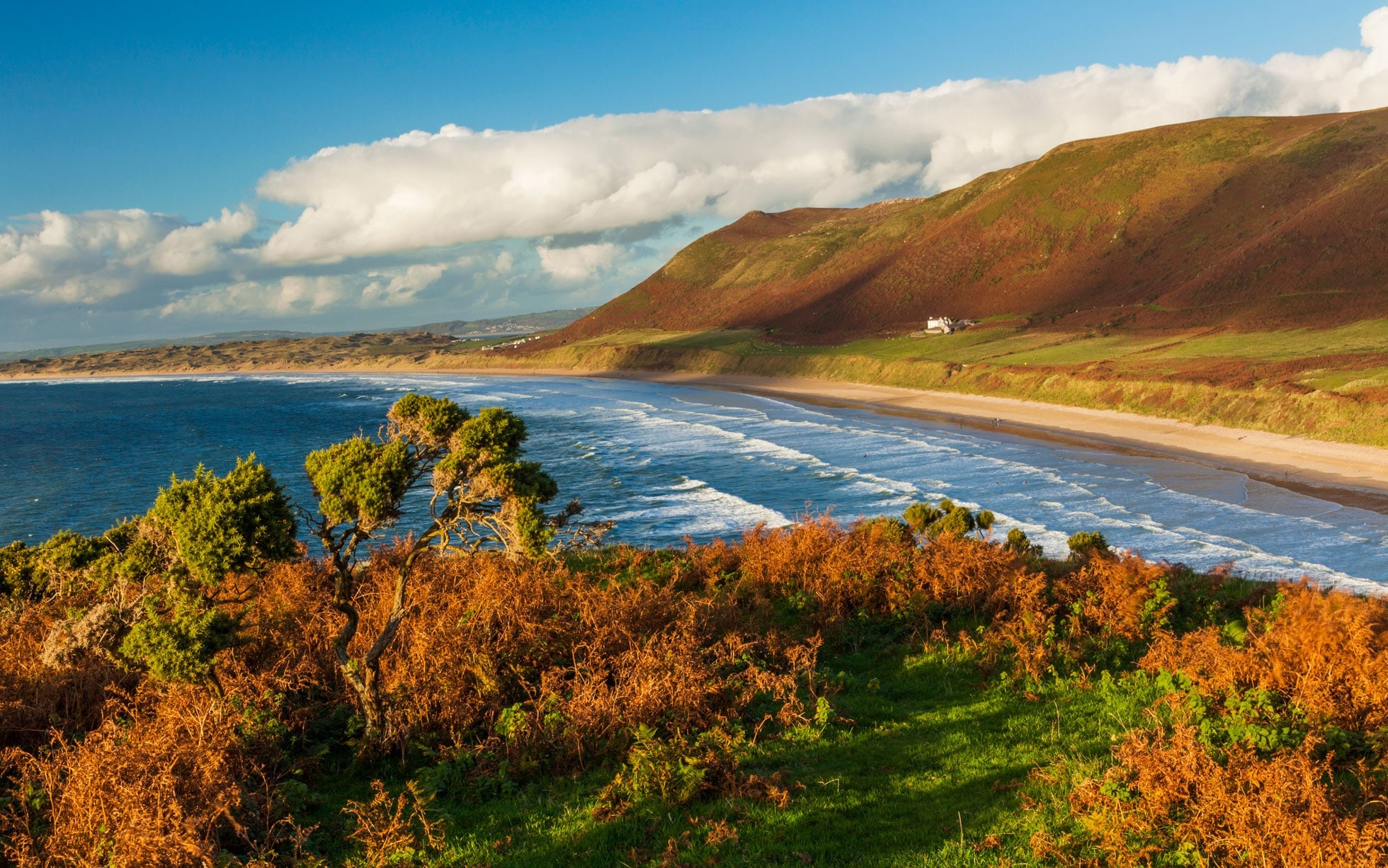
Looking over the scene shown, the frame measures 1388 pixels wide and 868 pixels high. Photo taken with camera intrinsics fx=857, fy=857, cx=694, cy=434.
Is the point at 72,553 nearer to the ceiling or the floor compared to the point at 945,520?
nearer to the ceiling

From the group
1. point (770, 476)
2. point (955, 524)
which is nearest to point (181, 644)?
point (955, 524)

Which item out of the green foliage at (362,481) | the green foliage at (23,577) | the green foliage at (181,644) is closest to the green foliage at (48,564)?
the green foliage at (23,577)

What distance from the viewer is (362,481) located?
996 cm

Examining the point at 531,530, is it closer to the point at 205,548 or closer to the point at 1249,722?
the point at 205,548

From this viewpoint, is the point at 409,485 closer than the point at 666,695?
No

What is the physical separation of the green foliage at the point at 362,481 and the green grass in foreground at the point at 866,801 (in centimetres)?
315

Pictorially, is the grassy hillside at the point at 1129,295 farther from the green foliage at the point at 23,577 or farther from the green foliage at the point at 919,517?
the green foliage at the point at 23,577

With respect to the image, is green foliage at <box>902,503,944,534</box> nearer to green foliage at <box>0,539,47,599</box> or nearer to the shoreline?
green foliage at <box>0,539,47,599</box>

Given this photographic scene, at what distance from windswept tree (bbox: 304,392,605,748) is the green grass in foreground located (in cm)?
152

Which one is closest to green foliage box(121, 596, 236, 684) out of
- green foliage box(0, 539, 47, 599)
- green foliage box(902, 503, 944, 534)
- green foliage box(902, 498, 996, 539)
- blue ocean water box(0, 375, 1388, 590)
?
green foliage box(0, 539, 47, 599)

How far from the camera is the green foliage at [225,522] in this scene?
9664mm

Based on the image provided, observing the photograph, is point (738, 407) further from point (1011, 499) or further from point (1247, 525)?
point (1247, 525)

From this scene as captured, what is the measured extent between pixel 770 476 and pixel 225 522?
1485 inches

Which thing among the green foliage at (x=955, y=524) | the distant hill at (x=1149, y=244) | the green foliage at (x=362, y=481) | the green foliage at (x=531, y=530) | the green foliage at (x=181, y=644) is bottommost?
the green foliage at (x=955, y=524)
